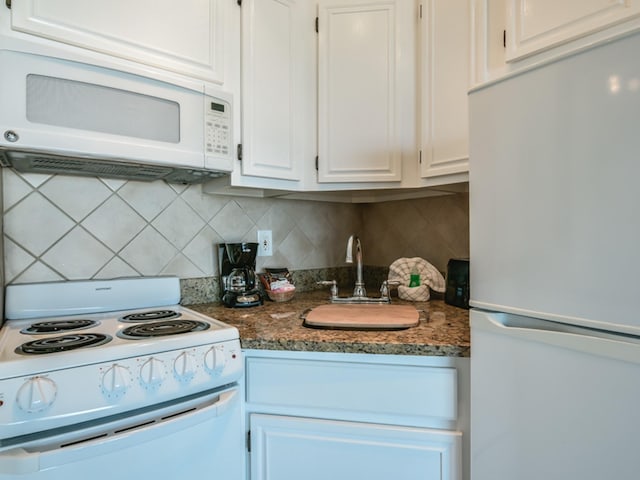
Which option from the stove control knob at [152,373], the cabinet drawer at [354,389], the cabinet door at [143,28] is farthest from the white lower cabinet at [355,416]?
the cabinet door at [143,28]

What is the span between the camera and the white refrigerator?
687 mm

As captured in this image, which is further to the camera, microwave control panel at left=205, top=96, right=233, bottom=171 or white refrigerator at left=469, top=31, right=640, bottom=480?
microwave control panel at left=205, top=96, right=233, bottom=171

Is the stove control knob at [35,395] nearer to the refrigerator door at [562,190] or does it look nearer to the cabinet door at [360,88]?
the refrigerator door at [562,190]

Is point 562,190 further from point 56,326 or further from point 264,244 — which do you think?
point 56,326

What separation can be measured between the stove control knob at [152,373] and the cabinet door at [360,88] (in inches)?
38.0

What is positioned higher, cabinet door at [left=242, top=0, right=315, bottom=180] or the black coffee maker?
cabinet door at [left=242, top=0, right=315, bottom=180]

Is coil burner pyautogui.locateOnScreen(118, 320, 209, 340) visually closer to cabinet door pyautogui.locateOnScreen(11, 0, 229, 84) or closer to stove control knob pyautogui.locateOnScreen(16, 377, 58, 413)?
stove control knob pyautogui.locateOnScreen(16, 377, 58, 413)

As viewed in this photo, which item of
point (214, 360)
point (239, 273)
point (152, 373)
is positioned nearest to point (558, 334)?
point (214, 360)

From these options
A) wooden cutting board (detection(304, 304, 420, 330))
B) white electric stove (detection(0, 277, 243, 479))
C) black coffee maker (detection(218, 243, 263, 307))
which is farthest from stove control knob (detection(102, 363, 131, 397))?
black coffee maker (detection(218, 243, 263, 307))

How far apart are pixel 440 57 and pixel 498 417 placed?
121cm

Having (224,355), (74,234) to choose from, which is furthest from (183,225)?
(224,355)

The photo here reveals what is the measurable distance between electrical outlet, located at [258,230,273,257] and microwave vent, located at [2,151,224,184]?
40 centimetres

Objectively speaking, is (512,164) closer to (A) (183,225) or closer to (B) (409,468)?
(B) (409,468)

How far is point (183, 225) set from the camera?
5.04 feet
